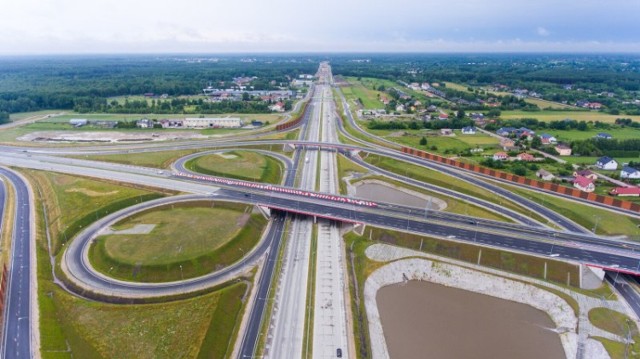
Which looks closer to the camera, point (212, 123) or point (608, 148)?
point (608, 148)

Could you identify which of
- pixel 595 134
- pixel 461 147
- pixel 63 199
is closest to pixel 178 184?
pixel 63 199

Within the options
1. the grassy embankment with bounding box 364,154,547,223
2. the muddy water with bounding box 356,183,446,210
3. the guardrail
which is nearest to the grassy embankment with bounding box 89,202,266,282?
the muddy water with bounding box 356,183,446,210

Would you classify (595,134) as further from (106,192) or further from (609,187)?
(106,192)

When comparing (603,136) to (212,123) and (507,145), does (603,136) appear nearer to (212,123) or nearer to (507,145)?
(507,145)

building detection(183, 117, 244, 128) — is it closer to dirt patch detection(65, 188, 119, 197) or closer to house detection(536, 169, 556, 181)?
dirt patch detection(65, 188, 119, 197)

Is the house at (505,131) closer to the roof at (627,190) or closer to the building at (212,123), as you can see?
the roof at (627,190)

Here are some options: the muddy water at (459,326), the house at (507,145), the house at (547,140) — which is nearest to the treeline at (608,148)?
the house at (547,140)

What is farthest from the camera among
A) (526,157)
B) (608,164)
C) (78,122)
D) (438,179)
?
(78,122)

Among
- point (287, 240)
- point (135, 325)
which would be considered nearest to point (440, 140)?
point (287, 240)
